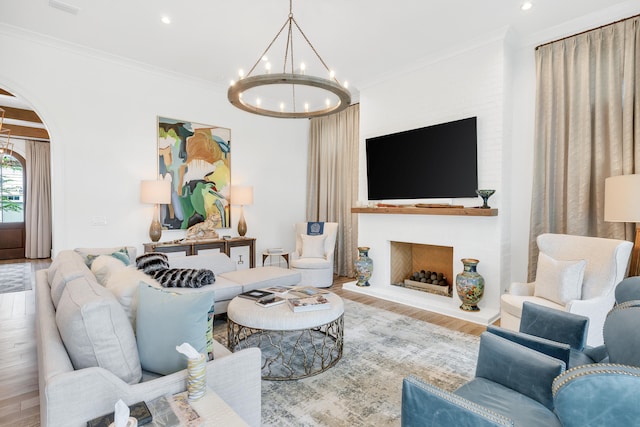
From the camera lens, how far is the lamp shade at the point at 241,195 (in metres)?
5.19

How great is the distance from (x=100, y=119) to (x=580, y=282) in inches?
213

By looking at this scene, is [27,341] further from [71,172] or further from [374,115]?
[374,115]

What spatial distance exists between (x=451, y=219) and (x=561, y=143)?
136cm

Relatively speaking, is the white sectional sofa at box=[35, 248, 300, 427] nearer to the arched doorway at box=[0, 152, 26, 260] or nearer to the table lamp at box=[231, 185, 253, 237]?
the table lamp at box=[231, 185, 253, 237]

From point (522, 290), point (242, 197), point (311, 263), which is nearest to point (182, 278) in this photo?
point (311, 263)

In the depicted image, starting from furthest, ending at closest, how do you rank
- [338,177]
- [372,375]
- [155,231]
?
1. [338,177]
2. [155,231]
3. [372,375]

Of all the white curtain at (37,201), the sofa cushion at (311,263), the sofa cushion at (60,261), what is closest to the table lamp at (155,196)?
the sofa cushion at (60,261)

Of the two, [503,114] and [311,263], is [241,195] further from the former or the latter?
[503,114]

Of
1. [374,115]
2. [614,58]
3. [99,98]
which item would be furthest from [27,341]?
[614,58]

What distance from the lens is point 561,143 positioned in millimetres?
3451

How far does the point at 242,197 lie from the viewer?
5.19 meters

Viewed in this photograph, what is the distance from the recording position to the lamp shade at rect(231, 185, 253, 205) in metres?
5.19

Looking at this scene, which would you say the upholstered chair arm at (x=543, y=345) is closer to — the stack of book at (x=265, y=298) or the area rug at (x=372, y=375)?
the area rug at (x=372, y=375)

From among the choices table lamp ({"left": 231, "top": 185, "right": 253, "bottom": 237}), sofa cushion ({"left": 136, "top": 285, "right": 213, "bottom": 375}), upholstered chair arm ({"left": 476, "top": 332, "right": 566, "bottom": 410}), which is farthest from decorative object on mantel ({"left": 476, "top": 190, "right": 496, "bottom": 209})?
table lamp ({"left": 231, "top": 185, "right": 253, "bottom": 237})
